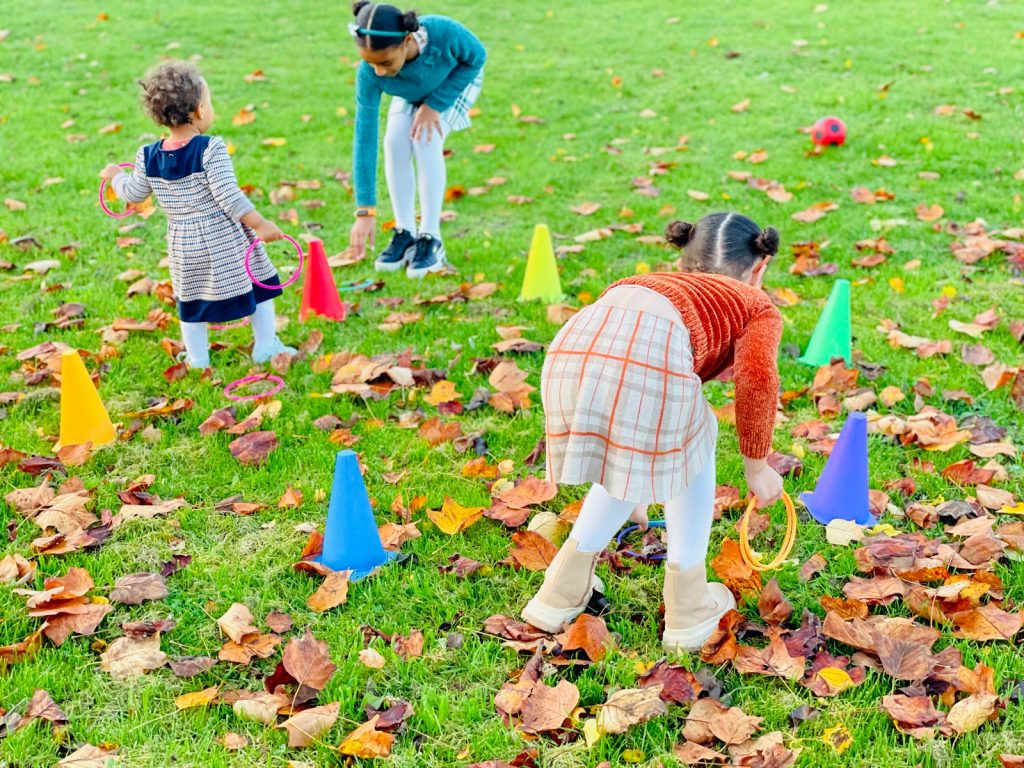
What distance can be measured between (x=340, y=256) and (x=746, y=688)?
3820mm

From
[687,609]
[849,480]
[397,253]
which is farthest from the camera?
[397,253]

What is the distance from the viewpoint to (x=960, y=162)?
6543 millimetres

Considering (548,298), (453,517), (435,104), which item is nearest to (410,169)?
(435,104)

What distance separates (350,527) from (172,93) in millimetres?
2068

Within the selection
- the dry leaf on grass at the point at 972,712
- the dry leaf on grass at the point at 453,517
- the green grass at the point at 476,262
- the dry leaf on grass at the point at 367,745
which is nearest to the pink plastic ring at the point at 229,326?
the green grass at the point at 476,262

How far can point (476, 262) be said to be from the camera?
5.43m

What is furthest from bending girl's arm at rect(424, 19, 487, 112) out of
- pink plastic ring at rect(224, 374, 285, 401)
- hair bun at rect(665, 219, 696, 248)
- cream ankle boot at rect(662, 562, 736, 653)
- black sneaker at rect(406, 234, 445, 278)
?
cream ankle boot at rect(662, 562, 736, 653)

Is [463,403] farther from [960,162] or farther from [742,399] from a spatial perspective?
[960,162]

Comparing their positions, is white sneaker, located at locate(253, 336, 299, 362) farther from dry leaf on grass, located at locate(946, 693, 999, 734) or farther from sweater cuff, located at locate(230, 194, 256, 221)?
dry leaf on grass, located at locate(946, 693, 999, 734)

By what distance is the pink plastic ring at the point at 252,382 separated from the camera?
3918 mm

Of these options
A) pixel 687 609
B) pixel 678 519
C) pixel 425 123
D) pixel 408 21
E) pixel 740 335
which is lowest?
pixel 687 609

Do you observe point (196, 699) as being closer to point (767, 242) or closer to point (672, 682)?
point (672, 682)

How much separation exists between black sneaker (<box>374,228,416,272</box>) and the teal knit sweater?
367 mm

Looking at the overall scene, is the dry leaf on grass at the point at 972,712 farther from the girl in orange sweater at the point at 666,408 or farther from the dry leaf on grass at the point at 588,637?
the dry leaf on grass at the point at 588,637
